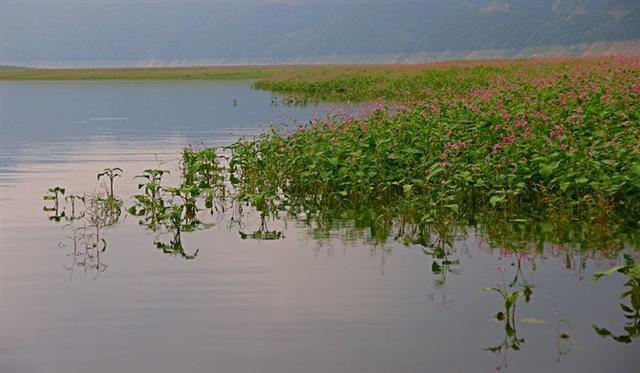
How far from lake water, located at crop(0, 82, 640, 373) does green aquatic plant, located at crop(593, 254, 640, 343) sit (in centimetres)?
10

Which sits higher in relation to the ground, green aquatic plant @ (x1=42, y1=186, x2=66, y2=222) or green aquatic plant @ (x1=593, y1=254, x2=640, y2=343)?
green aquatic plant @ (x1=42, y1=186, x2=66, y2=222)

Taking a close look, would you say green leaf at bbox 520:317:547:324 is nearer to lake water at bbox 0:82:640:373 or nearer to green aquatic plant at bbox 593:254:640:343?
lake water at bbox 0:82:640:373

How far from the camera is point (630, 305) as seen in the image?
11398 millimetres

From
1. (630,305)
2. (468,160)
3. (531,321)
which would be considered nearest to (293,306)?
(531,321)

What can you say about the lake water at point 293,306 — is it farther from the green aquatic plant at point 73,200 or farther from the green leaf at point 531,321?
the green aquatic plant at point 73,200

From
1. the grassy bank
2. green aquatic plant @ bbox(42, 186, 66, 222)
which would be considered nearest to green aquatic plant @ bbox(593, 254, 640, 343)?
the grassy bank

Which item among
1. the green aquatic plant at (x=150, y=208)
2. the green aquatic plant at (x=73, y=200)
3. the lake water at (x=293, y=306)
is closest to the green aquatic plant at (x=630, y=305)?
the lake water at (x=293, y=306)

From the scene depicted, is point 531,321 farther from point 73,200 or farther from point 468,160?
point 73,200

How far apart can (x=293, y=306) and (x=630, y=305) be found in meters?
3.70

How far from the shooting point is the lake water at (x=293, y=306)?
9.77 meters

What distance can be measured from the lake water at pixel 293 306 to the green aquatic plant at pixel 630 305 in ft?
0.32

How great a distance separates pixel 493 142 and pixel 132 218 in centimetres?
688

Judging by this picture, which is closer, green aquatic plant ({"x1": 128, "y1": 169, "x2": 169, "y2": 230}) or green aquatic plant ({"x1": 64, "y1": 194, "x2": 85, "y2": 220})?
green aquatic plant ({"x1": 128, "y1": 169, "x2": 169, "y2": 230})

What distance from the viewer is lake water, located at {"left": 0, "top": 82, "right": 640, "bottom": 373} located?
9.77m
